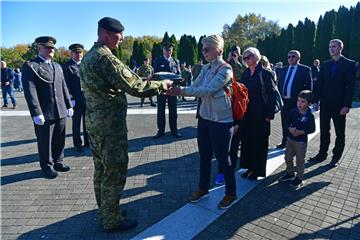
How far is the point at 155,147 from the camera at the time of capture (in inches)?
263

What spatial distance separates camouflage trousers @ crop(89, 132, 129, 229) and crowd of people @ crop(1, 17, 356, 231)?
11 millimetres

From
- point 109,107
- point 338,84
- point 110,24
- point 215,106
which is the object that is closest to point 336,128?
point 338,84

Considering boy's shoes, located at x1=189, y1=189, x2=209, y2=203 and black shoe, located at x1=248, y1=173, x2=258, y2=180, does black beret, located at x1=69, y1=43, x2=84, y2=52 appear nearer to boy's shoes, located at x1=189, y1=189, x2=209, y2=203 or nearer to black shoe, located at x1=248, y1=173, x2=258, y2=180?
boy's shoes, located at x1=189, y1=189, x2=209, y2=203

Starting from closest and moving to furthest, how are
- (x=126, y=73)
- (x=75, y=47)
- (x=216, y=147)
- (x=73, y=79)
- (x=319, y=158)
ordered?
(x=126, y=73) < (x=216, y=147) < (x=319, y=158) < (x=75, y=47) < (x=73, y=79)

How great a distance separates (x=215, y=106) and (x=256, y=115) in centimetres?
115

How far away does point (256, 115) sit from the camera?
14.3ft

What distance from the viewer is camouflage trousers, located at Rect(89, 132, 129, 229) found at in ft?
10.1

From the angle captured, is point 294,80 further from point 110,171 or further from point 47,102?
point 47,102

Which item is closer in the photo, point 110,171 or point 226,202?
point 110,171

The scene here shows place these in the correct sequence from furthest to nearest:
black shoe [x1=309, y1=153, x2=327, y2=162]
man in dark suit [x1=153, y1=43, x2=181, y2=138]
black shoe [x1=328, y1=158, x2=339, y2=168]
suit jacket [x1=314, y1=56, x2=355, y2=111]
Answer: man in dark suit [x1=153, y1=43, x2=181, y2=138], black shoe [x1=309, y1=153, x2=327, y2=162], black shoe [x1=328, y1=158, x2=339, y2=168], suit jacket [x1=314, y1=56, x2=355, y2=111]

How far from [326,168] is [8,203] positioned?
528 cm

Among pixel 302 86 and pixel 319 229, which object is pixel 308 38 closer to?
pixel 302 86

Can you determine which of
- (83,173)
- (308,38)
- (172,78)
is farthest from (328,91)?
(308,38)

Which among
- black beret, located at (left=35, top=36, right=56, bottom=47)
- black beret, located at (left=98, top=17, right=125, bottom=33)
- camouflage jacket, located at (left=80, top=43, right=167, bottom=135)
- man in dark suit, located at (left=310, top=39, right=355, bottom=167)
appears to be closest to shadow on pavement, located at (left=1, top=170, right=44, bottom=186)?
black beret, located at (left=35, top=36, right=56, bottom=47)
